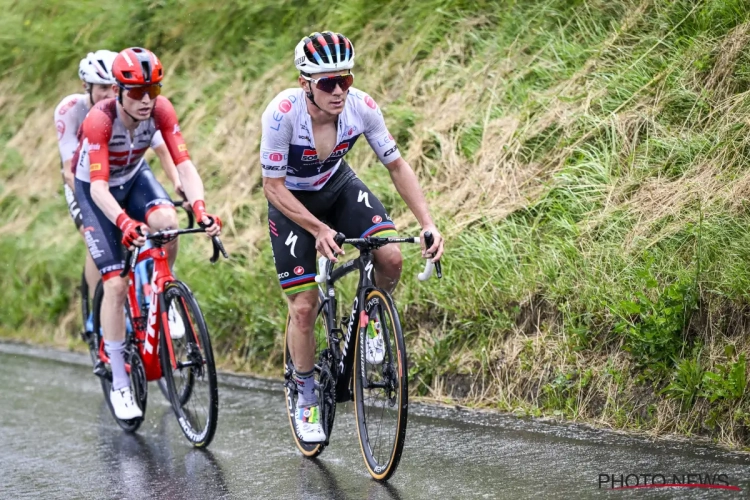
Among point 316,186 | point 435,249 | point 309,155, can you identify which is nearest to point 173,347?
point 316,186

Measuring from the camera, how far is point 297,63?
18.9 feet

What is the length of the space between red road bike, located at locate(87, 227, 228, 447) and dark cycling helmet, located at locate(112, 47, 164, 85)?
41.0 inches

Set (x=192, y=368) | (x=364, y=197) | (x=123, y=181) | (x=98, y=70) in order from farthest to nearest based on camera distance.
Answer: (x=98, y=70) < (x=123, y=181) < (x=192, y=368) < (x=364, y=197)

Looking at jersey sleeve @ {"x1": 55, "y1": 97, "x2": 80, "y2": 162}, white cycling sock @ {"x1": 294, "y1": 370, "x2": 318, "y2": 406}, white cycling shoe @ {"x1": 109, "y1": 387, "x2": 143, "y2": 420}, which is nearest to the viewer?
white cycling sock @ {"x1": 294, "y1": 370, "x2": 318, "y2": 406}

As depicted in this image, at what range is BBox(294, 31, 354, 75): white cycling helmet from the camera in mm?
5605

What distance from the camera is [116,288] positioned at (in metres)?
7.48

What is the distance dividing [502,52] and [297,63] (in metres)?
4.74

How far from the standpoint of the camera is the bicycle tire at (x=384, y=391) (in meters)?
5.31

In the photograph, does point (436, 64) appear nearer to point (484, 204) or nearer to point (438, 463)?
point (484, 204)

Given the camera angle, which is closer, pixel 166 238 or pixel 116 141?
pixel 166 238

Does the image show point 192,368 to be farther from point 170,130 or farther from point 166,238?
point 170,130

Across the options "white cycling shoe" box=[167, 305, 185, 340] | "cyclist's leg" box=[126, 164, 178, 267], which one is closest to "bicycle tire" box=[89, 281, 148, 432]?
"white cycling shoe" box=[167, 305, 185, 340]

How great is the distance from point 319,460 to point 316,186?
167 centimetres

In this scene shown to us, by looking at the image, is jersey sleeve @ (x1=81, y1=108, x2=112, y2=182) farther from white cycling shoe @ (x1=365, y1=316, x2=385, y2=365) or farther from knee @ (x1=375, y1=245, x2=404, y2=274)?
white cycling shoe @ (x1=365, y1=316, x2=385, y2=365)
